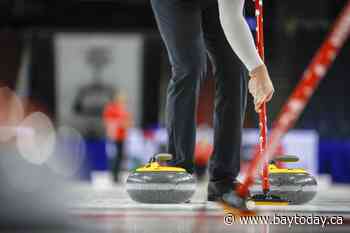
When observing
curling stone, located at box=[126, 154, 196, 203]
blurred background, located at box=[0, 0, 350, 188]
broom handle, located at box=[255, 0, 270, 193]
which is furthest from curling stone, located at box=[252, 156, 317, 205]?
blurred background, located at box=[0, 0, 350, 188]

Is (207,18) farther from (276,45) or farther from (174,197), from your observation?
(276,45)

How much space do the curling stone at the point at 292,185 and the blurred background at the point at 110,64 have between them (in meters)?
8.57

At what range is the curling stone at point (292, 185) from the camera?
112 inches

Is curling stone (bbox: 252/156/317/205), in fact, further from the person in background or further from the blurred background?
the blurred background

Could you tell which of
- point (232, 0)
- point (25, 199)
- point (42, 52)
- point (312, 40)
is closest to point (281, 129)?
point (232, 0)

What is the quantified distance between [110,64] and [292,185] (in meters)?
10.3

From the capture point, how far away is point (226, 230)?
214 centimetres

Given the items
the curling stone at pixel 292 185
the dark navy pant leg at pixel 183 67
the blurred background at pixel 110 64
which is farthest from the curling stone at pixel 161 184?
the blurred background at pixel 110 64

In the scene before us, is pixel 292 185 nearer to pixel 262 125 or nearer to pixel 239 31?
pixel 262 125

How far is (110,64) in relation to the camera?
13.0m

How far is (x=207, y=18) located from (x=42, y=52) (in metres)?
10.5

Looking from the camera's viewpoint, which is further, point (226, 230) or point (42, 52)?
point (42, 52)

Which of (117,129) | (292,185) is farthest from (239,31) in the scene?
(117,129)

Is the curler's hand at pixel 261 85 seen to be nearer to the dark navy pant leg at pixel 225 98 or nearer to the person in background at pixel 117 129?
the dark navy pant leg at pixel 225 98
